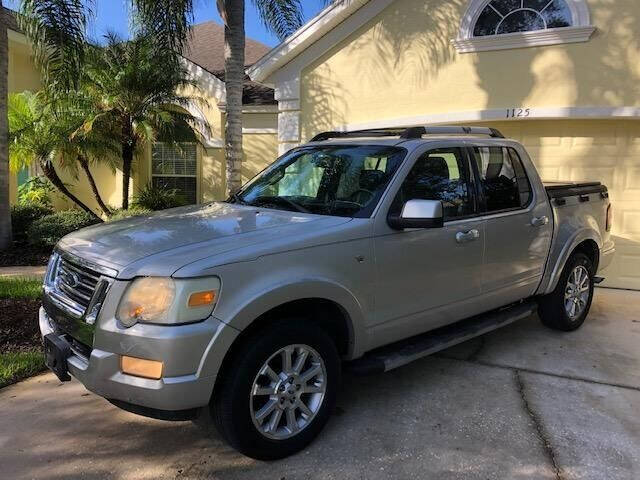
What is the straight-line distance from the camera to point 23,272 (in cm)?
829

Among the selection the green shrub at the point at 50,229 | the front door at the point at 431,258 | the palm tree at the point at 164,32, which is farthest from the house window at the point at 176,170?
the front door at the point at 431,258

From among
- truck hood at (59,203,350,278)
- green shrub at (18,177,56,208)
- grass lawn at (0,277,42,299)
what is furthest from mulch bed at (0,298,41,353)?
green shrub at (18,177,56,208)

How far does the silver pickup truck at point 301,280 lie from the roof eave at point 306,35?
4.87m

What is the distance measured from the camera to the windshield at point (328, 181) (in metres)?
3.87

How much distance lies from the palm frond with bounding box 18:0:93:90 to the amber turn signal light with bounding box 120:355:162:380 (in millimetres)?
6510

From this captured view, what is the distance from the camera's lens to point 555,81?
8031 millimetres

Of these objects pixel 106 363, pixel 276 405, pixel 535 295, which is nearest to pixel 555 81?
pixel 535 295

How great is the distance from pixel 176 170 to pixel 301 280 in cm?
1117

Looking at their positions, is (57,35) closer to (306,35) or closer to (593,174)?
(306,35)

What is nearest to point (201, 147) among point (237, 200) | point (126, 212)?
point (126, 212)

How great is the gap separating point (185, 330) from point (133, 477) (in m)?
1.01

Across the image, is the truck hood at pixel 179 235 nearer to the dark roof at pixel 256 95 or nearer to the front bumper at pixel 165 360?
the front bumper at pixel 165 360

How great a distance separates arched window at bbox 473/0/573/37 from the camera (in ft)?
26.6

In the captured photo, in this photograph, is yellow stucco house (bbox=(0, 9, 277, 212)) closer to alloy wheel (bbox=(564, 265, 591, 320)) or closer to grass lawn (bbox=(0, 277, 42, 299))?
grass lawn (bbox=(0, 277, 42, 299))
